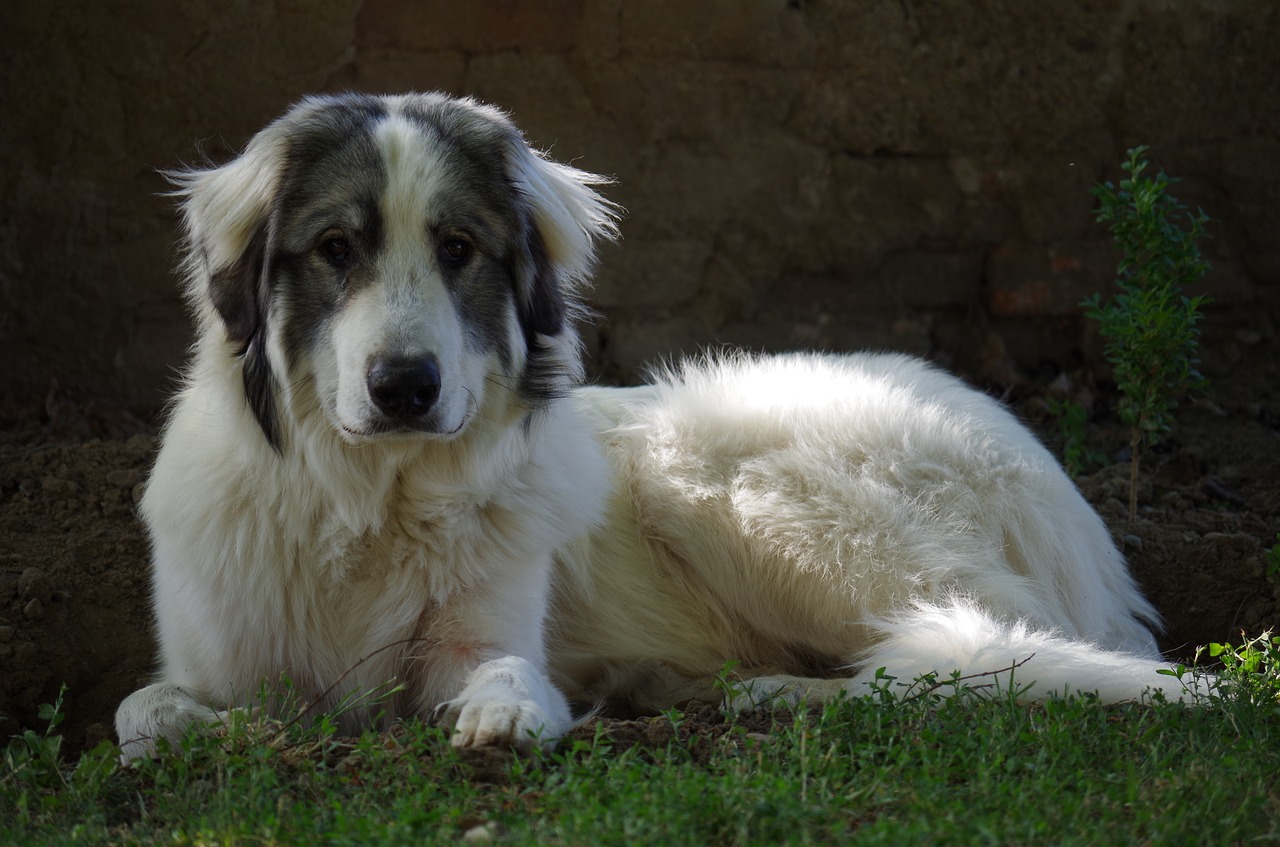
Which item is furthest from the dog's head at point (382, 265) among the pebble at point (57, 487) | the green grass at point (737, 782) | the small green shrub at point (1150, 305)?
the small green shrub at point (1150, 305)

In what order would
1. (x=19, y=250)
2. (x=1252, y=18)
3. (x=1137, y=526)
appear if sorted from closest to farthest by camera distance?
(x=1137, y=526), (x=19, y=250), (x=1252, y=18)

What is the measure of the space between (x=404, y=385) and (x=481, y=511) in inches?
24.7

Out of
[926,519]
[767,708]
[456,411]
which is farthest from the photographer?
[926,519]

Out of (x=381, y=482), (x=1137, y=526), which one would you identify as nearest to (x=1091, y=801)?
(x=381, y=482)

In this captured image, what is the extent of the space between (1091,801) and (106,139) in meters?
4.91

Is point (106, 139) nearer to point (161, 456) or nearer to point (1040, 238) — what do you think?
point (161, 456)

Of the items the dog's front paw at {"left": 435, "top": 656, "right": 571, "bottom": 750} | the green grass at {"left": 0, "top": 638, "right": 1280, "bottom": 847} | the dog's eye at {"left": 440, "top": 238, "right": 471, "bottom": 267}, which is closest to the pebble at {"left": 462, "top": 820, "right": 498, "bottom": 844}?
the green grass at {"left": 0, "top": 638, "right": 1280, "bottom": 847}

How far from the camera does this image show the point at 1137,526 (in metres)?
4.79

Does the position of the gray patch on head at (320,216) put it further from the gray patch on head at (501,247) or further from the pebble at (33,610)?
the pebble at (33,610)

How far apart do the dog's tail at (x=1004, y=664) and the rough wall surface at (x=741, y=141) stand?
298 centimetres

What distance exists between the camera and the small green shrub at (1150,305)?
4.50 m

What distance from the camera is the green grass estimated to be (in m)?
2.33

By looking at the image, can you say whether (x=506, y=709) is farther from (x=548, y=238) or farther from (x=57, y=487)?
(x=57, y=487)

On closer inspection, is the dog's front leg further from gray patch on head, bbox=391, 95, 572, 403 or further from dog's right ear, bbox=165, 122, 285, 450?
dog's right ear, bbox=165, 122, 285, 450
